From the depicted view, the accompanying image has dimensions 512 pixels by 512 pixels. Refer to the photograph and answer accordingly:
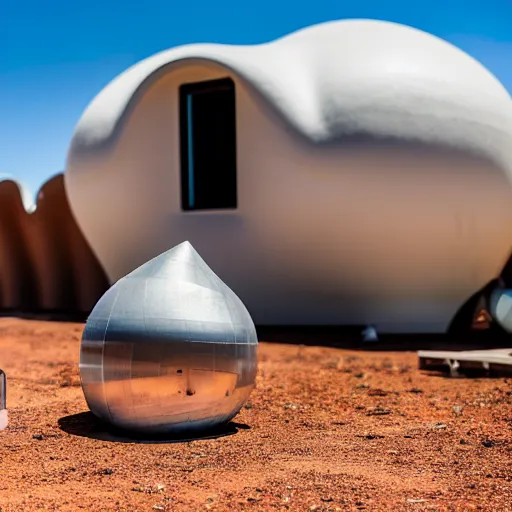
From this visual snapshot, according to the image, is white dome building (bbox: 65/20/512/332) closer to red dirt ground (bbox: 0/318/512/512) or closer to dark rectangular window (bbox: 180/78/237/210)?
dark rectangular window (bbox: 180/78/237/210)

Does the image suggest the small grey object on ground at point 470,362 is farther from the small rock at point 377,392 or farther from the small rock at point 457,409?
the small rock at point 457,409

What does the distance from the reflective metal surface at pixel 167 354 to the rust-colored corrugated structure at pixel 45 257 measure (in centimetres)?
1337

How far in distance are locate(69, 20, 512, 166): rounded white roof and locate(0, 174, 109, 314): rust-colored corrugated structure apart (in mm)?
5182

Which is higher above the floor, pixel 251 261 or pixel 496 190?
pixel 496 190

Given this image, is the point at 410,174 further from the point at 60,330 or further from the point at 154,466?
the point at 154,466

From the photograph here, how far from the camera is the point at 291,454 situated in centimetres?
509

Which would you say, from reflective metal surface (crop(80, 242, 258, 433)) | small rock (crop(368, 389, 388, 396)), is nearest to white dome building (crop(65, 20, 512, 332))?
small rock (crop(368, 389, 388, 396))

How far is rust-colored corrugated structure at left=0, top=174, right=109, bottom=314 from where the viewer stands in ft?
62.6

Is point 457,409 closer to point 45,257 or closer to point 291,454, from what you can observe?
point 291,454

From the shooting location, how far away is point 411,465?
4793 millimetres

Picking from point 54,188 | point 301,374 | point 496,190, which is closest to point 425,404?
point 301,374

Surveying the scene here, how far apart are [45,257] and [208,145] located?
7.08m

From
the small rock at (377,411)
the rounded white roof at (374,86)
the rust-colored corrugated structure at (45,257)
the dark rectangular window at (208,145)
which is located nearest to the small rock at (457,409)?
the small rock at (377,411)

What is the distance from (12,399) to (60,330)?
719 centimetres
